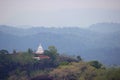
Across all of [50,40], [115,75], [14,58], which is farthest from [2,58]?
[50,40]

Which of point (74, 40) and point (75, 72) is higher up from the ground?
point (74, 40)

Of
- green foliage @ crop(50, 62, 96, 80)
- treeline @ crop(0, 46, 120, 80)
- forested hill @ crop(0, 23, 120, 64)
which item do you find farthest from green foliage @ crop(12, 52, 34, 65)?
forested hill @ crop(0, 23, 120, 64)

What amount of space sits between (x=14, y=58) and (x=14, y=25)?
41351 mm

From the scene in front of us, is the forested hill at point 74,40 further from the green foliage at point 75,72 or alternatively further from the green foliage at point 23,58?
the green foliage at point 75,72

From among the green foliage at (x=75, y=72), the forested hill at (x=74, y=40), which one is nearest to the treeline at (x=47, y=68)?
the green foliage at (x=75, y=72)

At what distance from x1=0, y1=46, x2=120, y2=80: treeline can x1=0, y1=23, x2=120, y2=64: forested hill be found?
18671mm

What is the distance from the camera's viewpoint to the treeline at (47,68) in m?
12.9

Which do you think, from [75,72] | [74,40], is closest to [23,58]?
[75,72]

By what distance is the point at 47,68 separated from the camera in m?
15.1

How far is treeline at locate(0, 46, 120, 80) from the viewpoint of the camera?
12922 millimetres

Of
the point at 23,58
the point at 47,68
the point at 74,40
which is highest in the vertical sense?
the point at 74,40

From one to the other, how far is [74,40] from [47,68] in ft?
104

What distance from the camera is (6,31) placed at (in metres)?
50.8

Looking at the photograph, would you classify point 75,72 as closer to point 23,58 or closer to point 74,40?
point 23,58
